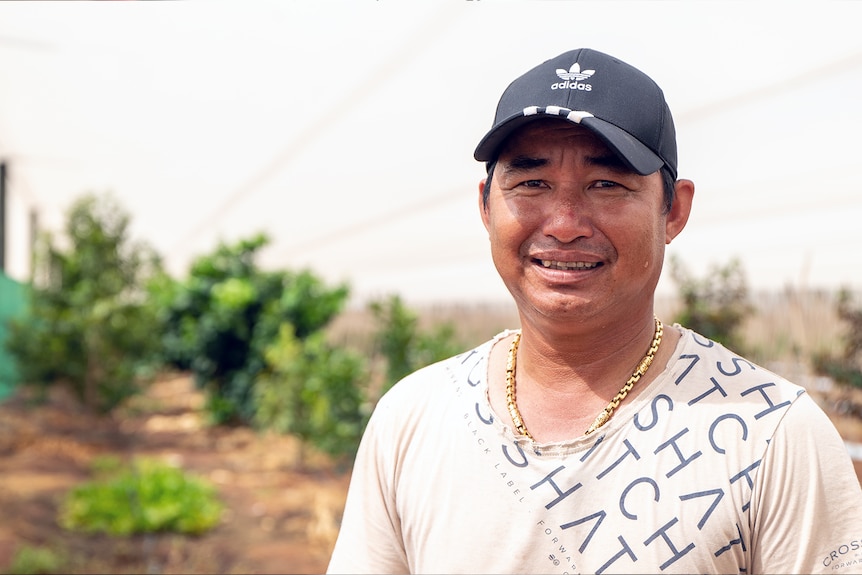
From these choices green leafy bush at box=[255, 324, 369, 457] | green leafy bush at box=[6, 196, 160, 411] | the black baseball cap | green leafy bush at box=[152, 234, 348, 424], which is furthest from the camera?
green leafy bush at box=[152, 234, 348, 424]

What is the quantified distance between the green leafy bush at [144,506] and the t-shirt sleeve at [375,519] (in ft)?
15.0

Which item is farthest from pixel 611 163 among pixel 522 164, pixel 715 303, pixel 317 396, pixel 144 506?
pixel 317 396

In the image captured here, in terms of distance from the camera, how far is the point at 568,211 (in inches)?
54.9

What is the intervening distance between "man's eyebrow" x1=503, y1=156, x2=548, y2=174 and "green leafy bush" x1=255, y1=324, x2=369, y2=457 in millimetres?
4526

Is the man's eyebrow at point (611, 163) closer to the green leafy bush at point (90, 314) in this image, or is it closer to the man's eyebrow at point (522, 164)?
the man's eyebrow at point (522, 164)

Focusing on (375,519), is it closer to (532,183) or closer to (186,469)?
(532,183)

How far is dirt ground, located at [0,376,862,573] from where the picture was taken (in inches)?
209

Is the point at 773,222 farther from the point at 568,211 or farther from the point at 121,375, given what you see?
the point at 121,375

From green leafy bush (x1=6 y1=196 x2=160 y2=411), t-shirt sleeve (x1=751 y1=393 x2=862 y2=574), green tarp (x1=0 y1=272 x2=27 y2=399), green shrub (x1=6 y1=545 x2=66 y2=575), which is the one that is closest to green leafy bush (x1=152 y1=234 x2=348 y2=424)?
green leafy bush (x1=6 y1=196 x2=160 y2=411)

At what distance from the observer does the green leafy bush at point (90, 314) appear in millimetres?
9062

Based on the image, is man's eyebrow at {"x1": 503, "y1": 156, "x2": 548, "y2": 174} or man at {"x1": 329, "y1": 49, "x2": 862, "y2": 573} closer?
man at {"x1": 329, "y1": 49, "x2": 862, "y2": 573}

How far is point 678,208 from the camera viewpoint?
151 cm

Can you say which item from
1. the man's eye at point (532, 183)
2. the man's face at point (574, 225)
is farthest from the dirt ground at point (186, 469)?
the man's eye at point (532, 183)

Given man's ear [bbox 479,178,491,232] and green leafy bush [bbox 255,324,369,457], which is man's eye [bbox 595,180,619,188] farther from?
green leafy bush [bbox 255,324,369,457]
